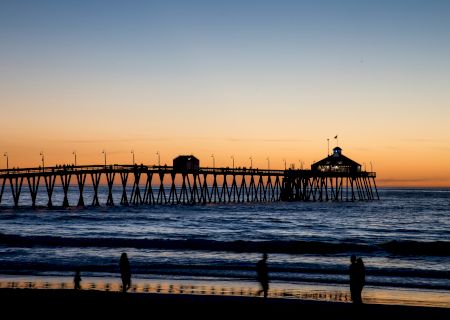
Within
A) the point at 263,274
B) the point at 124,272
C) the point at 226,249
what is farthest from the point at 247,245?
the point at 124,272

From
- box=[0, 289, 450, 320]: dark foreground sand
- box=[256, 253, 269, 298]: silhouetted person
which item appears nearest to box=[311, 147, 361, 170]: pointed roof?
box=[256, 253, 269, 298]: silhouetted person

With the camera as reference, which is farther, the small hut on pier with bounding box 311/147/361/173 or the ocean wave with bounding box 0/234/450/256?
the small hut on pier with bounding box 311/147/361/173

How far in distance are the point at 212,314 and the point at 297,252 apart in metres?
15.7

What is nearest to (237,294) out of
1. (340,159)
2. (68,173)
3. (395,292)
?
(395,292)

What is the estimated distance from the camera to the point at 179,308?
12281 millimetres

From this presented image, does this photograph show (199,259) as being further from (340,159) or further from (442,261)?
(340,159)

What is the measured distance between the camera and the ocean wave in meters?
27.5

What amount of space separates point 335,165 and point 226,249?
51.5 metres

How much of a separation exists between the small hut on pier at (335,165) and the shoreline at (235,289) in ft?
195

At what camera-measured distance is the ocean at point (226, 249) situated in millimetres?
18469

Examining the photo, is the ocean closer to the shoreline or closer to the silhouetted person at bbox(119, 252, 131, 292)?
the shoreline

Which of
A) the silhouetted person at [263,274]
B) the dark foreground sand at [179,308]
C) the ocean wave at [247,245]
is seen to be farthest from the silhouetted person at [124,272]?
the ocean wave at [247,245]

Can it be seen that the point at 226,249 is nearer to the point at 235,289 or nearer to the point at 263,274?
the point at 263,274

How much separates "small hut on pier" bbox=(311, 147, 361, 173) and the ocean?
26.6 meters
